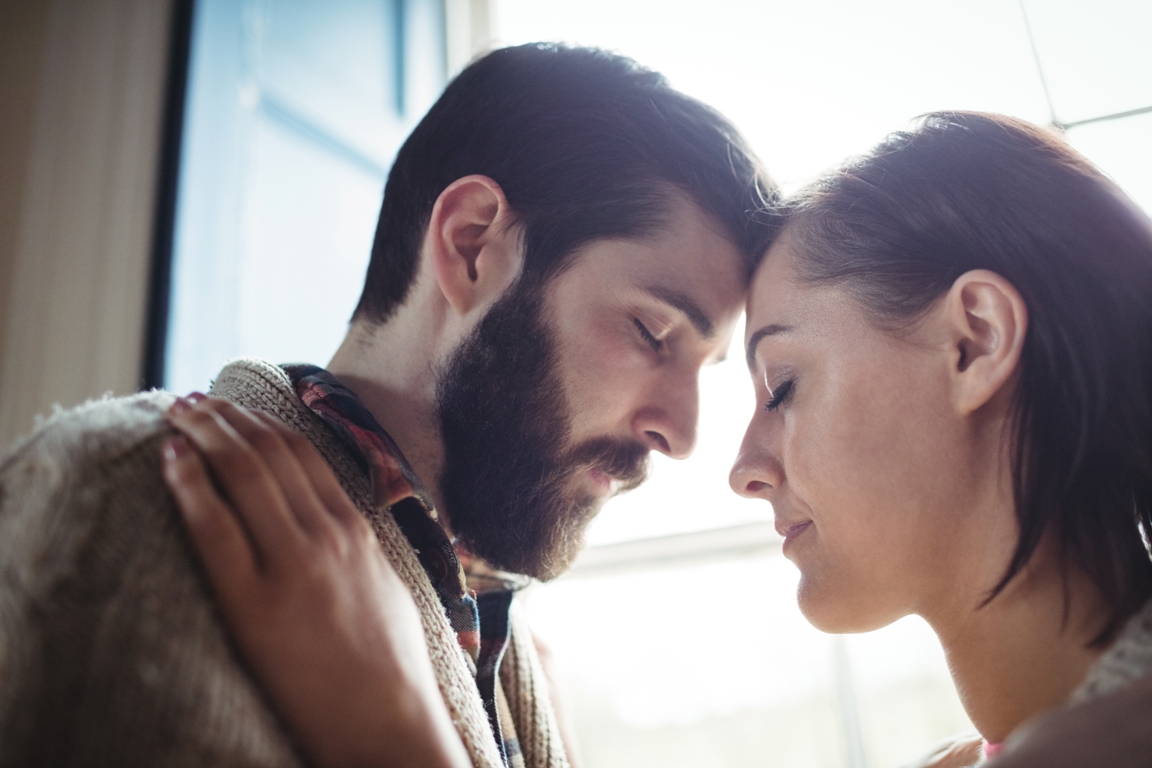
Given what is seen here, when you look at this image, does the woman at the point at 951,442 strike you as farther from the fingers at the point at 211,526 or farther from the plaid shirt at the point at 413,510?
the plaid shirt at the point at 413,510

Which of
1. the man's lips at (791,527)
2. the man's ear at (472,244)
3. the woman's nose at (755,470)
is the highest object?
the man's ear at (472,244)

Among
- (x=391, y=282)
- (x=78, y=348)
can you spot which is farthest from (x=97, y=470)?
(x=78, y=348)

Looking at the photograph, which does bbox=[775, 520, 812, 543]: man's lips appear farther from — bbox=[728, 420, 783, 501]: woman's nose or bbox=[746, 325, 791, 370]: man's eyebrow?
bbox=[746, 325, 791, 370]: man's eyebrow

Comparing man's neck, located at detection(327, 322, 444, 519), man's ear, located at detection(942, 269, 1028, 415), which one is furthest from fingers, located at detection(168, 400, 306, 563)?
man's ear, located at detection(942, 269, 1028, 415)

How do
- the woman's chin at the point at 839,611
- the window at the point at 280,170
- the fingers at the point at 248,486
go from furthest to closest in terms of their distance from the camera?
1. the window at the point at 280,170
2. the woman's chin at the point at 839,611
3. the fingers at the point at 248,486

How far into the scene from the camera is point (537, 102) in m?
1.21

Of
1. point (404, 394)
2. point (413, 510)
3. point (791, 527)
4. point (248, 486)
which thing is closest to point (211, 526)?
point (248, 486)

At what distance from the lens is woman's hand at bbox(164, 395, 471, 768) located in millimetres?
574

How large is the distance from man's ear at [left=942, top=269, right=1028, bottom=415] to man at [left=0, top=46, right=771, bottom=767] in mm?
320

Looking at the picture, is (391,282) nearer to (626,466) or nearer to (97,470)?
(626,466)

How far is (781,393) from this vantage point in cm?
94

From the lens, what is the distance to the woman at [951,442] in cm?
66

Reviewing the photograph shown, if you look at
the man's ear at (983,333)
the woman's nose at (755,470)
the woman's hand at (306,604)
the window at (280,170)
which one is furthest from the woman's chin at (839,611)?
the window at (280,170)

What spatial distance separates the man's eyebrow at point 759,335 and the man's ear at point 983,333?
0.18 m
